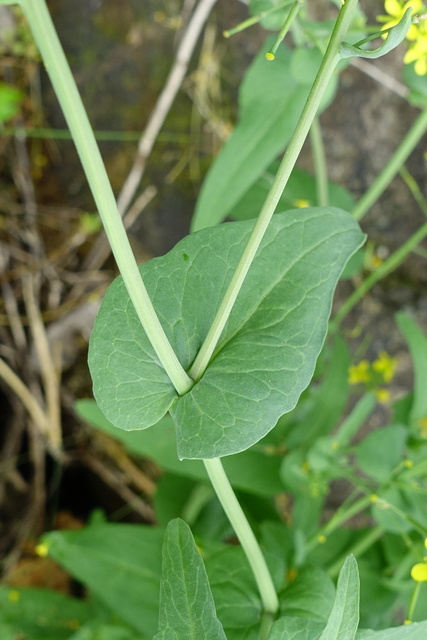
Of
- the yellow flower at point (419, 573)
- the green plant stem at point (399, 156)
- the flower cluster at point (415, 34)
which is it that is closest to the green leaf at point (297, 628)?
the yellow flower at point (419, 573)

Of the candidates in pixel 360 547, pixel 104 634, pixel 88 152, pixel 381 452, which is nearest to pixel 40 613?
pixel 104 634

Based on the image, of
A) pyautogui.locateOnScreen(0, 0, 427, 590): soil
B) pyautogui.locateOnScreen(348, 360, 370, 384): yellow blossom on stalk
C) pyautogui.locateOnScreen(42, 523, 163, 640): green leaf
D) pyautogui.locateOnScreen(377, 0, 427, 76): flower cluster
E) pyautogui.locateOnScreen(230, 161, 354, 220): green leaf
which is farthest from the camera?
pyautogui.locateOnScreen(0, 0, 427, 590): soil

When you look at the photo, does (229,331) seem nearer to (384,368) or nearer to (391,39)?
(391,39)

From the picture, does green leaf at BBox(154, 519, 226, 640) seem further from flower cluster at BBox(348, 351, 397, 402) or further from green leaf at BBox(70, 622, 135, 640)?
flower cluster at BBox(348, 351, 397, 402)

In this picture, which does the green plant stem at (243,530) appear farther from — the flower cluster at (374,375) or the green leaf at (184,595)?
the flower cluster at (374,375)

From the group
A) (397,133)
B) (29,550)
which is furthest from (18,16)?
(29,550)

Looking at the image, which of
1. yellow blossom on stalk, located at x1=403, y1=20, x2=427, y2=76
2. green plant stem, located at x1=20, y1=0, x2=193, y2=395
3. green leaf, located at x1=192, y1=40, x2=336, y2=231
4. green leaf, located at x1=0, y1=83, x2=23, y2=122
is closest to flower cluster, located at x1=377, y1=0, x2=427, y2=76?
yellow blossom on stalk, located at x1=403, y1=20, x2=427, y2=76

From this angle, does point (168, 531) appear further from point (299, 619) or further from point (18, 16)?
point (18, 16)
